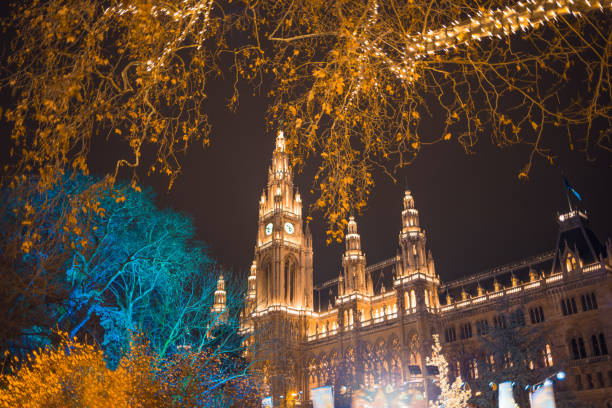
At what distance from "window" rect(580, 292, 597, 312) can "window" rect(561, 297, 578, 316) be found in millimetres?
745

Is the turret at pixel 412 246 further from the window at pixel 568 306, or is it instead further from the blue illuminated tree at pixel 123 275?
the blue illuminated tree at pixel 123 275

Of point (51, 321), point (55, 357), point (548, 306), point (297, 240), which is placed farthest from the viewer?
point (297, 240)

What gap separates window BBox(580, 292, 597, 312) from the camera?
39562 millimetres


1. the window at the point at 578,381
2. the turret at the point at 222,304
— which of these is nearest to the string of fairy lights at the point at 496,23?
the turret at the point at 222,304

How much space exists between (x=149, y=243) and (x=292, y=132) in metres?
12.6

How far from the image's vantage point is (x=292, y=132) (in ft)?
Answer: 25.8

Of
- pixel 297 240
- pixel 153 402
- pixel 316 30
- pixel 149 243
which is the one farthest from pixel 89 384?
pixel 297 240

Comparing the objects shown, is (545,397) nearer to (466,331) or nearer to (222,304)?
(466,331)

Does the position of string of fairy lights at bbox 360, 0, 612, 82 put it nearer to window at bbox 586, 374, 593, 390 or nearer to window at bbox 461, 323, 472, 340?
window at bbox 586, 374, 593, 390

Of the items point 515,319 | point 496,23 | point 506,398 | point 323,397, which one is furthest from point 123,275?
point 515,319

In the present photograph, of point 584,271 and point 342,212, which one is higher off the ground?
point 584,271

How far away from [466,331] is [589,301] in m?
12.7

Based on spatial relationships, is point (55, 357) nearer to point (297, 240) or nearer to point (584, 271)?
point (584, 271)

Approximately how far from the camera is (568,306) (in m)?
41.3
